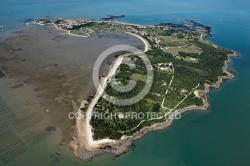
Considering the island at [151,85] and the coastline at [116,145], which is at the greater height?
the island at [151,85]

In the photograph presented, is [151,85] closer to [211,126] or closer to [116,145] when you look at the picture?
[211,126]

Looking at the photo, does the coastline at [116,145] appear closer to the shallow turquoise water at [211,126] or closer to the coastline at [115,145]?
the coastline at [115,145]

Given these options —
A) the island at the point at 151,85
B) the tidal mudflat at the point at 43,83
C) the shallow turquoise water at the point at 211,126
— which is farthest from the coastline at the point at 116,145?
the tidal mudflat at the point at 43,83

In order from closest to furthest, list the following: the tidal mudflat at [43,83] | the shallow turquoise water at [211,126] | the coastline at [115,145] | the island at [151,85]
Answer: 1. the coastline at [115,145]
2. the shallow turquoise water at [211,126]
3. the tidal mudflat at [43,83]
4. the island at [151,85]

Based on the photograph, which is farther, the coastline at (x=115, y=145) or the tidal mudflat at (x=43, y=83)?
the tidal mudflat at (x=43, y=83)

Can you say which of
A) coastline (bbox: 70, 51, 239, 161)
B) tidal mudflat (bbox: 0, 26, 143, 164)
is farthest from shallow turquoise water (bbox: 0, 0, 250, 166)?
tidal mudflat (bbox: 0, 26, 143, 164)

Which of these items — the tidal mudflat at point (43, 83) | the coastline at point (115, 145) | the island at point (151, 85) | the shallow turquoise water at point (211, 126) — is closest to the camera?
the coastline at point (115, 145)

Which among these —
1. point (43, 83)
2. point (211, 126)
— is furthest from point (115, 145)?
point (43, 83)

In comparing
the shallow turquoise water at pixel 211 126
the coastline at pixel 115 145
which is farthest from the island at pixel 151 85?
the shallow turquoise water at pixel 211 126

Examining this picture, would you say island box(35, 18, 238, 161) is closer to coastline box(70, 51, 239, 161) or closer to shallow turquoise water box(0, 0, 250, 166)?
coastline box(70, 51, 239, 161)
